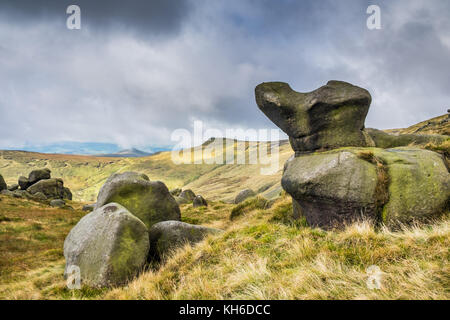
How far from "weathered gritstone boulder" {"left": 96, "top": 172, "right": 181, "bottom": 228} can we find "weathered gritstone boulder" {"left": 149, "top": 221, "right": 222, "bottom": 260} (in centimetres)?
388

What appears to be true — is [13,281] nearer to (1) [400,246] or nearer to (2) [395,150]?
(1) [400,246]

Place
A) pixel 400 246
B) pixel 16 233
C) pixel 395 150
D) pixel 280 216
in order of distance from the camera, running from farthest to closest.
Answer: pixel 16 233 < pixel 280 216 < pixel 395 150 < pixel 400 246

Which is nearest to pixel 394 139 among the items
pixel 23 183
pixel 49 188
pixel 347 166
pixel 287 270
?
pixel 347 166

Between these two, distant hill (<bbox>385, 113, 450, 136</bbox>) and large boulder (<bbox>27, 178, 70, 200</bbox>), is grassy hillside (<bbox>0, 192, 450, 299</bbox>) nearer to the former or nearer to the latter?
distant hill (<bbox>385, 113, 450, 136</bbox>)

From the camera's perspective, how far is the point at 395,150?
1033cm

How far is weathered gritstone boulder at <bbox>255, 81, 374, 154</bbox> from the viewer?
37.1ft

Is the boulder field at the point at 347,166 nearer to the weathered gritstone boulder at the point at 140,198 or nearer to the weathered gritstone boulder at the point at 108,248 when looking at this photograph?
the weathered gritstone boulder at the point at 108,248

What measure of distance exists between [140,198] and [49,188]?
6058cm

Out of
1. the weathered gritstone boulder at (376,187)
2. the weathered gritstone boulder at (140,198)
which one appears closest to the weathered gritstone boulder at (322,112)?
the weathered gritstone boulder at (376,187)

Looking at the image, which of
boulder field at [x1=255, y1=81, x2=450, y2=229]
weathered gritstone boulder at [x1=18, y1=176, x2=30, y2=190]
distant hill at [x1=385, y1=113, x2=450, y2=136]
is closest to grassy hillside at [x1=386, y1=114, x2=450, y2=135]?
distant hill at [x1=385, y1=113, x2=450, y2=136]

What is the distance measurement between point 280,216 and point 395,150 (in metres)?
6.72

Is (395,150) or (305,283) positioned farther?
(395,150)
